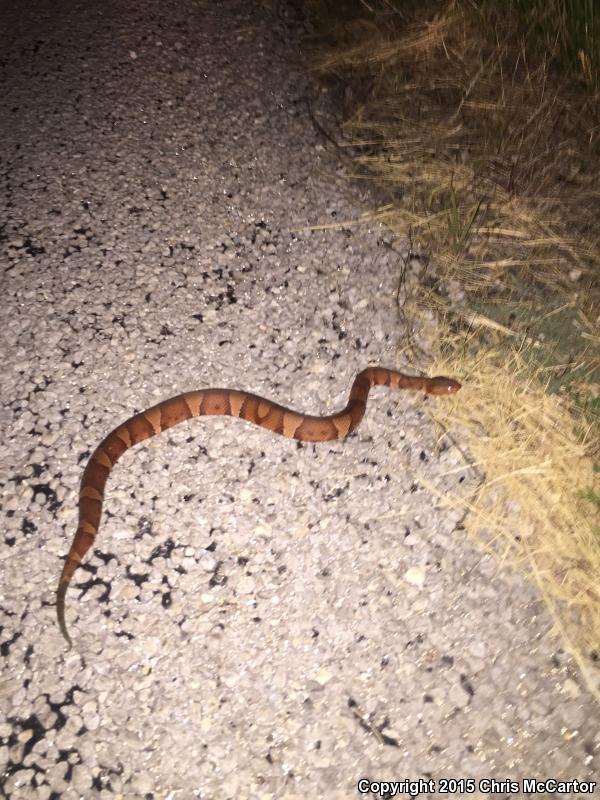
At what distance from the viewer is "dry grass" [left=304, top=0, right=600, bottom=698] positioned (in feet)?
9.25

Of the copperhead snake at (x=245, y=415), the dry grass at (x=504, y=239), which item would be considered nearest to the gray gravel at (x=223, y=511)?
the copperhead snake at (x=245, y=415)

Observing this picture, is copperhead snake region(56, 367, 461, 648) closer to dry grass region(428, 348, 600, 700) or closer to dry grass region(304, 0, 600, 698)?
dry grass region(428, 348, 600, 700)

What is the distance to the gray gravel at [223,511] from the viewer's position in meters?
2.18

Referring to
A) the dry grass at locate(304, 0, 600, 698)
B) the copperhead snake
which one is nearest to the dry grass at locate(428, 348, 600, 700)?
the dry grass at locate(304, 0, 600, 698)

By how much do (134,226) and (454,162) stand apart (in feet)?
7.59

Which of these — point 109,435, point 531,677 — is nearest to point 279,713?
point 531,677

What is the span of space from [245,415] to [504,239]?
220 cm

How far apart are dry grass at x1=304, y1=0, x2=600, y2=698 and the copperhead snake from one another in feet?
1.23

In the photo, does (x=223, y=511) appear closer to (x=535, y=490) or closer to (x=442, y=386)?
(x=442, y=386)

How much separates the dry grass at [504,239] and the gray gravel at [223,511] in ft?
0.68

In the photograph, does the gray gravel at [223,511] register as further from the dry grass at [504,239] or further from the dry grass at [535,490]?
the dry grass at [504,239]

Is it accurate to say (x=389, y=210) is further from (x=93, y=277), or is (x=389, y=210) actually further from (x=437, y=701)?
(x=437, y=701)

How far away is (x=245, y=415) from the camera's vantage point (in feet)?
10.1

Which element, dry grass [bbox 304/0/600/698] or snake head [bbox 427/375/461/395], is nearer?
dry grass [bbox 304/0/600/698]
